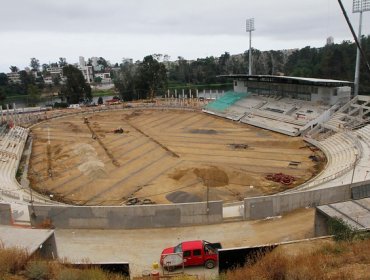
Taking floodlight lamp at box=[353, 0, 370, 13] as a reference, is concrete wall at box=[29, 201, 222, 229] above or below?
below

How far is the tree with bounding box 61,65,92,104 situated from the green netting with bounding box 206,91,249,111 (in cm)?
3443

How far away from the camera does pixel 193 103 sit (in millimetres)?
65375

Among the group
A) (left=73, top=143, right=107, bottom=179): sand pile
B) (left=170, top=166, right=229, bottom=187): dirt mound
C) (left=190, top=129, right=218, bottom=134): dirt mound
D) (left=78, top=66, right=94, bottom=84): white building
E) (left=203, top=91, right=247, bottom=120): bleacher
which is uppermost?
(left=78, top=66, right=94, bottom=84): white building

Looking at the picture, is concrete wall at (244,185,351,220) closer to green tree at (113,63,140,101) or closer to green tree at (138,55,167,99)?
green tree at (138,55,167,99)

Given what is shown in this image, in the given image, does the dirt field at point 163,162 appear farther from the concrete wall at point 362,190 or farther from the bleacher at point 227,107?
the concrete wall at point 362,190

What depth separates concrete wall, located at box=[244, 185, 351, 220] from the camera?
17.2 m

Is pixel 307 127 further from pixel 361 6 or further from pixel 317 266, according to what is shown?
pixel 317 266

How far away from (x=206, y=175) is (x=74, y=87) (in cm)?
5955

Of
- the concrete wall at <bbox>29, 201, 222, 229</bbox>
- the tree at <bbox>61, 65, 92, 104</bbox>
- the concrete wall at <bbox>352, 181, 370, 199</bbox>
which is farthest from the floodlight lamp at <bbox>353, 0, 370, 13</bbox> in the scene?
the tree at <bbox>61, 65, 92, 104</bbox>

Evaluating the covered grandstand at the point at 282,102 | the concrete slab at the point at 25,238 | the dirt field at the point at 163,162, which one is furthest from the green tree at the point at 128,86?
the concrete slab at the point at 25,238

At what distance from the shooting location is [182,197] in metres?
23.2

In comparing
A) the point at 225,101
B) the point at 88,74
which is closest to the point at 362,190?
the point at 225,101

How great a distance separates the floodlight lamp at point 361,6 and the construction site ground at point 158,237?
1279 inches

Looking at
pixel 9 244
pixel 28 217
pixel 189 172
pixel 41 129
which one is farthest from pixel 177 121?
pixel 9 244
